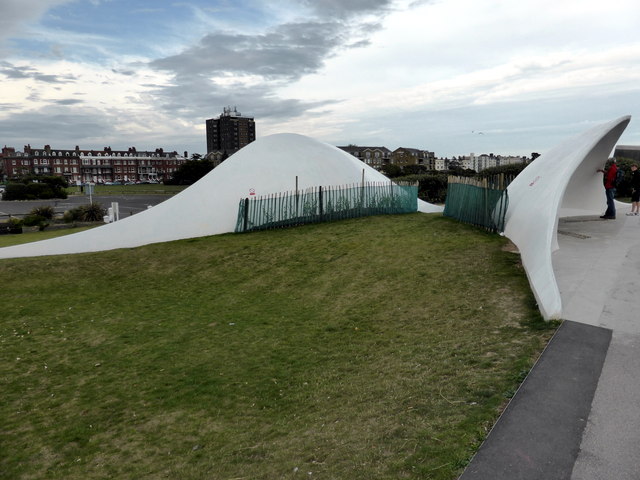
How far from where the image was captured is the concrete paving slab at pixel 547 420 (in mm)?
4039

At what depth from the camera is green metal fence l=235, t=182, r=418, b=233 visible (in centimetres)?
1945

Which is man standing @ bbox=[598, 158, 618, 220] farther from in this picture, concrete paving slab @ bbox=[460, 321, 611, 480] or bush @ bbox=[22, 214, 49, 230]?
bush @ bbox=[22, 214, 49, 230]

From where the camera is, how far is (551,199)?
33.3ft

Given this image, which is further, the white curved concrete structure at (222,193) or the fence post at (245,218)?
the fence post at (245,218)

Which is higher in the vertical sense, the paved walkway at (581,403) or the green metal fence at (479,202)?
the green metal fence at (479,202)

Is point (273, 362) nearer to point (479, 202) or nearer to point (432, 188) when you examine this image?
point (479, 202)

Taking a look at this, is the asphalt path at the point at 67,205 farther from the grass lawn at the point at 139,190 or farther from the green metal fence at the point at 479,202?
the green metal fence at the point at 479,202

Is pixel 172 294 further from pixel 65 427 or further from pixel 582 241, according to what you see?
pixel 582 241

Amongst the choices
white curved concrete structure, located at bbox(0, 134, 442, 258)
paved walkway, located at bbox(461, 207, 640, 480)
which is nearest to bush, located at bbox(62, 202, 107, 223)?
white curved concrete structure, located at bbox(0, 134, 442, 258)

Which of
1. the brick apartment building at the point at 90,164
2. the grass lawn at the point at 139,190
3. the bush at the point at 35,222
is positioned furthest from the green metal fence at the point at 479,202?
the brick apartment building at the point at 90,164

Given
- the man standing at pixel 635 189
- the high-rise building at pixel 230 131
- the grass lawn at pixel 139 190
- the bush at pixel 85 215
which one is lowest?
the bush at pixel 85 215

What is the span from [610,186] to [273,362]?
1226 cm

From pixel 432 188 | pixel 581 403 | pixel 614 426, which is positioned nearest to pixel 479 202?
pixel 581 403

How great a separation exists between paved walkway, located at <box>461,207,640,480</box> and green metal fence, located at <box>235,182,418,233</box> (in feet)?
41.4
